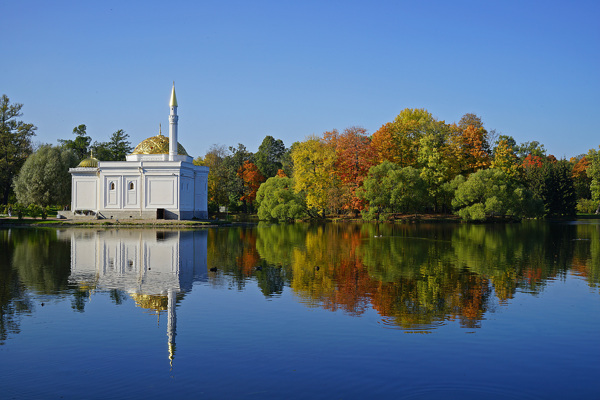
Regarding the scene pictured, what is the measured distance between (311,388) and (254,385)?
A: 2.90ft

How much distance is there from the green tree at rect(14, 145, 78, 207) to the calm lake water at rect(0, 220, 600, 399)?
2021 inches

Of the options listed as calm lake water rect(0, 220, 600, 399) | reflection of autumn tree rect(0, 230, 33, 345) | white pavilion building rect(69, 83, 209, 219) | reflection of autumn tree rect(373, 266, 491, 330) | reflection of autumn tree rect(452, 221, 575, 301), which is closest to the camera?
calm lake water rect(0, 220, 600, 399)

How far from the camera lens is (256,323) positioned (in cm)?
1271

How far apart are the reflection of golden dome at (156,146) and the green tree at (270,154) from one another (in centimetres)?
3549

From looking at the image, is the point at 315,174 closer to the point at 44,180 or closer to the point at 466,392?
the point at 44,180

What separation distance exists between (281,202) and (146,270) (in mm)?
48095

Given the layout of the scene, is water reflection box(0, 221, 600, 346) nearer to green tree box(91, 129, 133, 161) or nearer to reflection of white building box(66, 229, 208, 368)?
reflection of white building box(66, 229, 208, 368)

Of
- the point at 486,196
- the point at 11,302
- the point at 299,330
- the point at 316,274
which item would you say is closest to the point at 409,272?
the point at 316,274

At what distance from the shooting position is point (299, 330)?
1202cm

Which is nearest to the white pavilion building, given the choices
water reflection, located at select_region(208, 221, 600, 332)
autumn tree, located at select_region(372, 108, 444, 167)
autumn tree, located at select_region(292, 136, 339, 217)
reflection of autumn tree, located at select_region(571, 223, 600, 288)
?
autumn tree, located at select_region(292, 136, 339, 217)

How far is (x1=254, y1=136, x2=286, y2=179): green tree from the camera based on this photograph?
10056cm

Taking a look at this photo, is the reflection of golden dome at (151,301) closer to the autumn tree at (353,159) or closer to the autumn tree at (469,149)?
the autumn tree at (353,159)

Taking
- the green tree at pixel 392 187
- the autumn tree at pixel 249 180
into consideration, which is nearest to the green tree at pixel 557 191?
the green tree at pixel 392 187

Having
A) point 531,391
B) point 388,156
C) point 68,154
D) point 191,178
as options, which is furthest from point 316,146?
point 531,391
